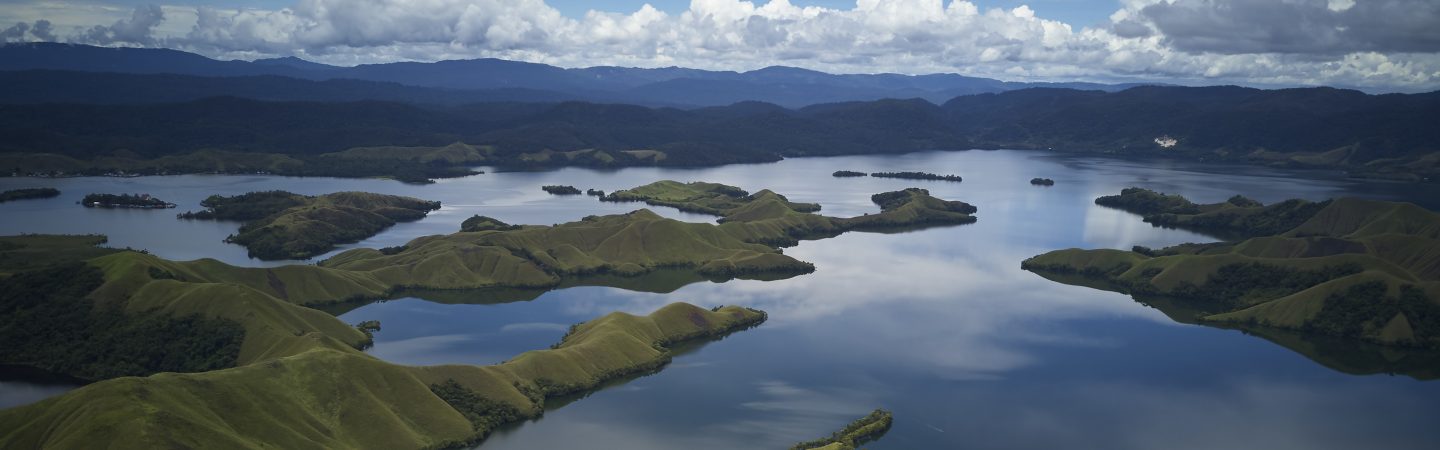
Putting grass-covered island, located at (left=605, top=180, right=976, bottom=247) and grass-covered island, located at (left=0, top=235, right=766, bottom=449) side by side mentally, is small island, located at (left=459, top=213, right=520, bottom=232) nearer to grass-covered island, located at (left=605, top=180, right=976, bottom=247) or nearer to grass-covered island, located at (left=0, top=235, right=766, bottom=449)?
grass-covered island, located at (left=605, top=180, right=976, bottom=247)

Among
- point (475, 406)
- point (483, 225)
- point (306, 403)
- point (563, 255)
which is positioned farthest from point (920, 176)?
point (306, 403)

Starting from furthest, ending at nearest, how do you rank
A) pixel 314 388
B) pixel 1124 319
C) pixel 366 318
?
pixel 1124 319 < pixel 366 318 < pixel 314 388

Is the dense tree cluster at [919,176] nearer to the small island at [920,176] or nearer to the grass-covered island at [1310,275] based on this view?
the small island at [920,176]

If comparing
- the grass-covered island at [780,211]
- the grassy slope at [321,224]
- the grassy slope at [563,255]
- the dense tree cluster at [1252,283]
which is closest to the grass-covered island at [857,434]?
the grassy slope at [563,255]

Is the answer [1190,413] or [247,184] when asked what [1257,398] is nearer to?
[1190,413]

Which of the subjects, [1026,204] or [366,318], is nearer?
[366,318]

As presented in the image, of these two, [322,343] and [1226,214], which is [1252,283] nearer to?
[1226,214]

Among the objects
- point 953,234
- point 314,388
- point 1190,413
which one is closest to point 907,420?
point 1190,413
